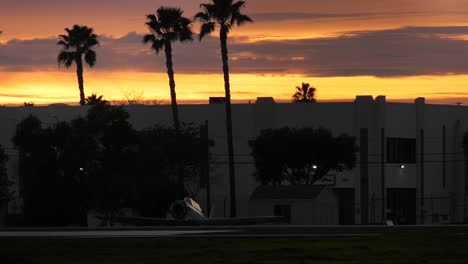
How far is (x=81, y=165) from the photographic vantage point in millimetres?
90938

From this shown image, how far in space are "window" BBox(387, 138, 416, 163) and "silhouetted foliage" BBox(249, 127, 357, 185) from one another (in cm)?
599

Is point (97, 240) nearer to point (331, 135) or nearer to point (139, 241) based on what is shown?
point (139, 241)

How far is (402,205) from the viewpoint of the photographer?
109 metres

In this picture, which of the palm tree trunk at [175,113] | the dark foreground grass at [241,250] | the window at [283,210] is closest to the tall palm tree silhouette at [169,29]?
the palm tree trunk at [175,113]

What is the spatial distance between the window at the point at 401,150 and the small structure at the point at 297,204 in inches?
620

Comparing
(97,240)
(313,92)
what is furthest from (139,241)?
(313,92)

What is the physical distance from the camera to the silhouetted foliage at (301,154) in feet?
334

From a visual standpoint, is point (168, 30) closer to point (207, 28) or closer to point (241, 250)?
point (207, 28)

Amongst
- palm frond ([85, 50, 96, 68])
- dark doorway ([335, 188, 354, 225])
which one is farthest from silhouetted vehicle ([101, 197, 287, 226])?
palm frond ([85, 50, 96, 68])

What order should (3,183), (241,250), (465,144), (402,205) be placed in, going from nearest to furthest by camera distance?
1. (241,250)
2. (3,183)
3. (402,205)
4. (465,144)

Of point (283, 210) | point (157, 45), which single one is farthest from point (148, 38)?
point (283, 210)

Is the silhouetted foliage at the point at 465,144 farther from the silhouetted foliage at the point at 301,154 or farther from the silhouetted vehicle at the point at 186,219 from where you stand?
the silhouetted vehicle at the point at 186,219

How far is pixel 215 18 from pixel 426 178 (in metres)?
24.7

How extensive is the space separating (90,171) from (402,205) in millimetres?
32387
